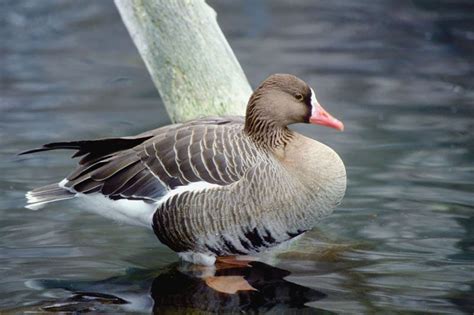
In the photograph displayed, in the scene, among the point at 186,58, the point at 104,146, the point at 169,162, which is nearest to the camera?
the point at 169,162

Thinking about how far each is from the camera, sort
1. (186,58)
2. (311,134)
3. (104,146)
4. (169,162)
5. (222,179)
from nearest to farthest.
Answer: (222,179) < (169,162) < (104,146) < (186,58) < (311,134)

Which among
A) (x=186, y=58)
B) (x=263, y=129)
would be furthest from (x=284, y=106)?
(x=186, y=58)

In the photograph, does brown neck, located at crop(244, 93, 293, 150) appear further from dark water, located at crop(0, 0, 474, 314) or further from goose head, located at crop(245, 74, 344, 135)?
dark water, located at crop(0, 0, 474, 314)

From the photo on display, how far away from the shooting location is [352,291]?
622 cm

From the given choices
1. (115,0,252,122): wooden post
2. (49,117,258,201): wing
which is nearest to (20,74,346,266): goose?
(49,117,258,201): wing

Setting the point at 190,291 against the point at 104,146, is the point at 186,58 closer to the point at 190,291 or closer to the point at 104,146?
the point at 104,146

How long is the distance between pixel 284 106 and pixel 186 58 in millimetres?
1538

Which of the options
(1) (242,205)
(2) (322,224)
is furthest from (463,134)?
(1) (242,205)

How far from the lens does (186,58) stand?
25.0 feet

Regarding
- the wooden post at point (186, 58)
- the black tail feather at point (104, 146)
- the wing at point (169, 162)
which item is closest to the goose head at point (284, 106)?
the wing at point (169, 162)

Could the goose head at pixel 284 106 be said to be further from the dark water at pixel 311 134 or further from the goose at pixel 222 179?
the dark water at pixel 311 134

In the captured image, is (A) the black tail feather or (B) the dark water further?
(A) the black tail feather

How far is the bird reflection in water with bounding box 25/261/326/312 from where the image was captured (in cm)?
603

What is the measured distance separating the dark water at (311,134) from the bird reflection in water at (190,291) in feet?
0.05
